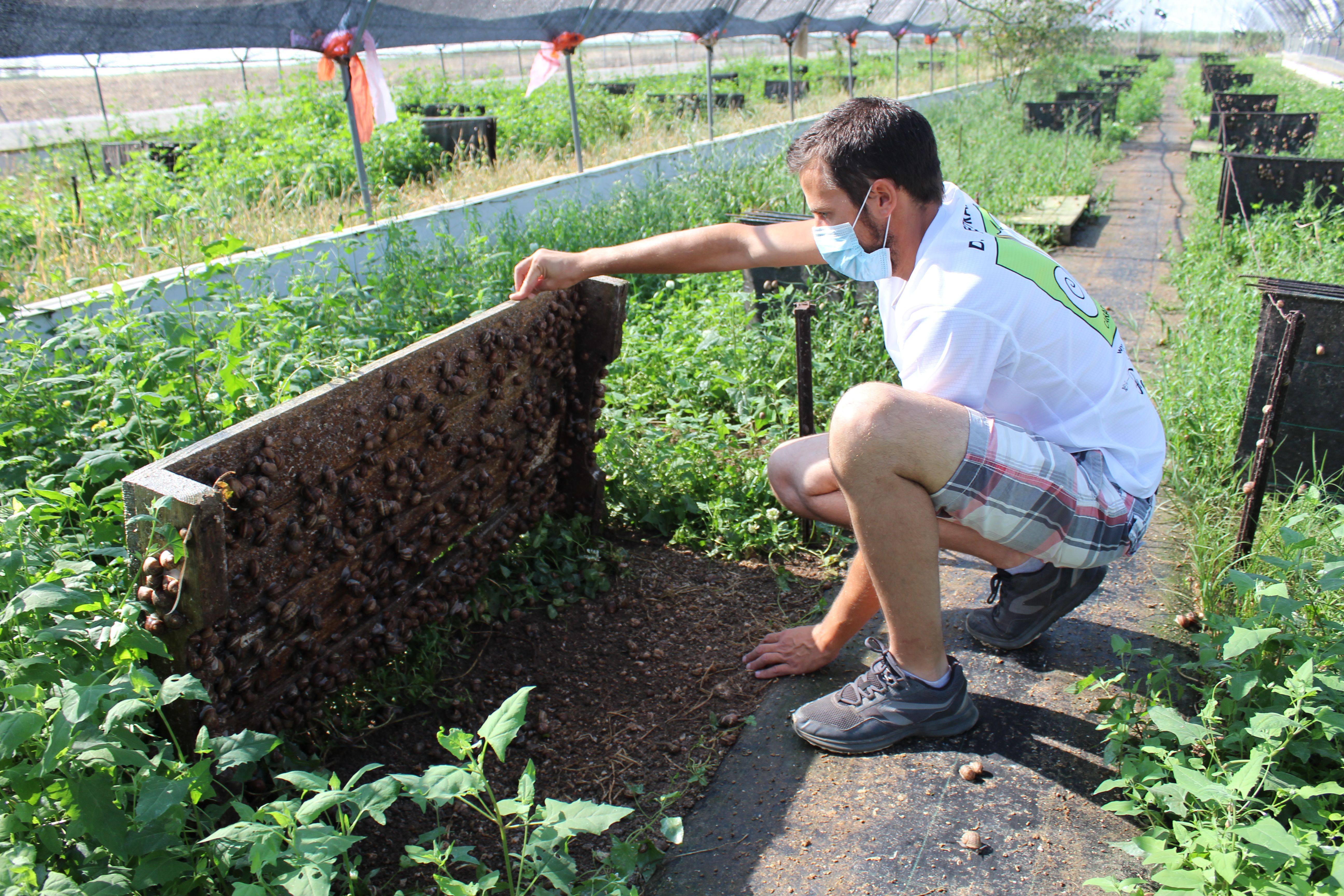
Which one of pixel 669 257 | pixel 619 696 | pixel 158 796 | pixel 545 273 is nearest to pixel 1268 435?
pixel 669 257

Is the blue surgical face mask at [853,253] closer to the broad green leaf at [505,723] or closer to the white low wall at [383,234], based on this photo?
the broad green leaf at [505,723]

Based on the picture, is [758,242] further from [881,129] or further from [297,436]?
[297,436]

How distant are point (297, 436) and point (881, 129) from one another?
5.12ft

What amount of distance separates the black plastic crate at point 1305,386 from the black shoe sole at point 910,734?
165 cm

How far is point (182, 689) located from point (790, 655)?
5.16 ft

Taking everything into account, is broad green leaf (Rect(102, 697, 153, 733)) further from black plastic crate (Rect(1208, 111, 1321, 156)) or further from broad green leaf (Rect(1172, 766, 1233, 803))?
black plastic crate (Rect(1208, 111, 1321, 156))

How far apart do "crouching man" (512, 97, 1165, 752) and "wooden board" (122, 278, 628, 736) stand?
3.32 feet

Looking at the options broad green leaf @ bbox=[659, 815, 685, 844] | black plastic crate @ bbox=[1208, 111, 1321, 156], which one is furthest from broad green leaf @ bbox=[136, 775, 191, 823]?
black plastic crate @ bbox=[1208, 111, 1321, 156]

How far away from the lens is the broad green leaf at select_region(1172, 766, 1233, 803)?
1.62 metres

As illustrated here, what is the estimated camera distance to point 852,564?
2.62m

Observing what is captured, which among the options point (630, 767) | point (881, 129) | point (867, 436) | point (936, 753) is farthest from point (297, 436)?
point (936, 753)

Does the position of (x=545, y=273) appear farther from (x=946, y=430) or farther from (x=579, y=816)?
(x=579, y=816)

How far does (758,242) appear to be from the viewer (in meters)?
2.68

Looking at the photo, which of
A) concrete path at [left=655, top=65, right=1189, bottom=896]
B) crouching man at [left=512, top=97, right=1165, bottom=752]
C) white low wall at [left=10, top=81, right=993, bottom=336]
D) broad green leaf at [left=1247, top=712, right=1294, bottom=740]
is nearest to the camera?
broad green leaf at [left=1247, top=712, right=1294, bottom=740]
